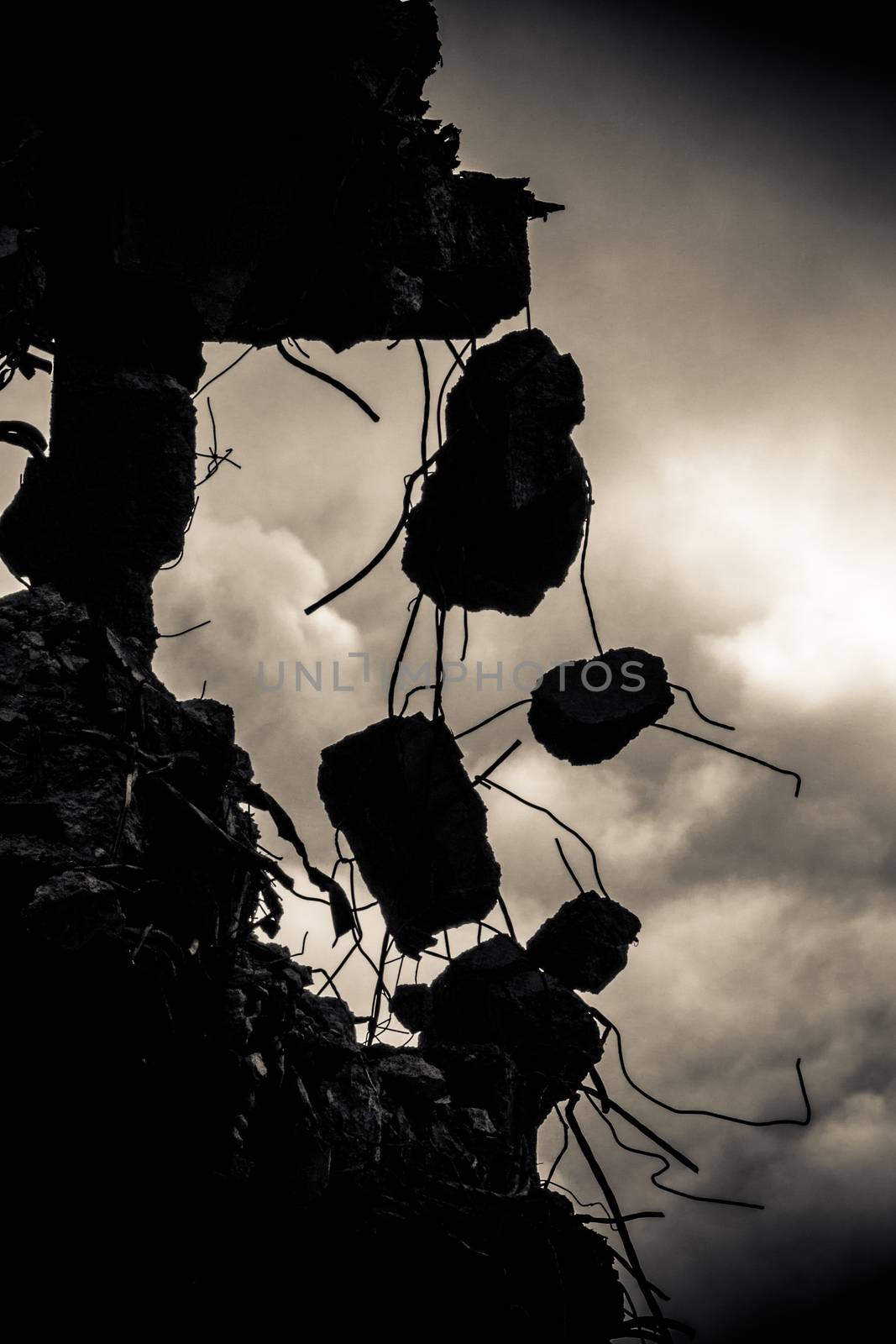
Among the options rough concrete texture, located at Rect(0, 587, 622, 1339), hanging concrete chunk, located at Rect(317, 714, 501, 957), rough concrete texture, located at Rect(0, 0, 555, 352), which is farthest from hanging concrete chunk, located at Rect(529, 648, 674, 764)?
rough concrete texture, located at Rect(0, 587, 622, 1339)

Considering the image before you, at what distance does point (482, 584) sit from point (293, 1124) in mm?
2431

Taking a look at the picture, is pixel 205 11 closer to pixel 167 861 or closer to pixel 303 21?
pixel 303 21

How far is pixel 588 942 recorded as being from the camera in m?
4.62

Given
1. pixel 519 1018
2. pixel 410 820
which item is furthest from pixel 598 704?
pixel 519 1018

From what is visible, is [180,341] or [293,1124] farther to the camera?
[180,341]

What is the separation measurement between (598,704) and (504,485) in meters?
1.07

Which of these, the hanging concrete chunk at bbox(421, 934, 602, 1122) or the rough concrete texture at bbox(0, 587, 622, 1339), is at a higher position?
the hanging concrete chunk at bbox(421, 934, 602, 1122)

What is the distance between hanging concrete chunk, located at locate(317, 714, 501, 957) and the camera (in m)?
4.05

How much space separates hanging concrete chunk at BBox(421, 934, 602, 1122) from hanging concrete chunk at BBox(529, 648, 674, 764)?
3.66ft

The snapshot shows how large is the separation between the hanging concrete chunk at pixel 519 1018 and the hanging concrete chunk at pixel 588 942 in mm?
108

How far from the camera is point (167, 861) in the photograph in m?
2.13

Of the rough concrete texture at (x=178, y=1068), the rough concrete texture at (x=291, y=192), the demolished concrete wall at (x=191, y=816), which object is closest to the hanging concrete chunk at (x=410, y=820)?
the demolished concrete wall at (x=191, y=816)

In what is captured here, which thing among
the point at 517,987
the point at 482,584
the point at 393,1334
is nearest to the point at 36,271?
the point at 393,1334

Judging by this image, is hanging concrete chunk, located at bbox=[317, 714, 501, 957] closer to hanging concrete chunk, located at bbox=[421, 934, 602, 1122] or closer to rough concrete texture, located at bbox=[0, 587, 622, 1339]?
hanging concrete chunk, located at bbox=[421, 934, 602, 1122]
